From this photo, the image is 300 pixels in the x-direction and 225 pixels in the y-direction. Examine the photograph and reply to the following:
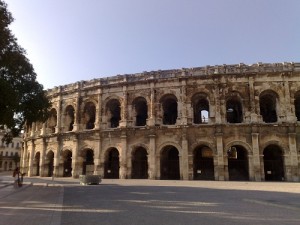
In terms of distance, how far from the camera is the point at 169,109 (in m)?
26.7

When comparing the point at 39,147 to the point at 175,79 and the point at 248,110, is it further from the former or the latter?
the point at 248,110

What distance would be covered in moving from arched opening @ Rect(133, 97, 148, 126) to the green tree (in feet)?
37.6

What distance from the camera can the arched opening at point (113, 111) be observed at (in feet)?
86.9

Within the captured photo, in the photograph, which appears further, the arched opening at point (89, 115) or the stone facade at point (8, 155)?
the stone facade at point (8, 155)

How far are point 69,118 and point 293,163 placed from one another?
20.4m

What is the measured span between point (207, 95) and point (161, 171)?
24.2 ft

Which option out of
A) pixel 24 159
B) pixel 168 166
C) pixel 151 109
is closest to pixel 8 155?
pixel 24 159

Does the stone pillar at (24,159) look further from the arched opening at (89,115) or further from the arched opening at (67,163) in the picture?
the arched opening at (89,115)

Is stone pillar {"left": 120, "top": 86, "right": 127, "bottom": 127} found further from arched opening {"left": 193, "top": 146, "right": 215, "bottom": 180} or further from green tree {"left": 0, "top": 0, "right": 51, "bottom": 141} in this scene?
green tree {"left": 0, "top": 0, "right": 51, "bottom": 141}

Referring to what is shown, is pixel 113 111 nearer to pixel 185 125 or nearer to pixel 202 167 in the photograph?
pixel 185 125

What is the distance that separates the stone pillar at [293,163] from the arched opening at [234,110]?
441cm

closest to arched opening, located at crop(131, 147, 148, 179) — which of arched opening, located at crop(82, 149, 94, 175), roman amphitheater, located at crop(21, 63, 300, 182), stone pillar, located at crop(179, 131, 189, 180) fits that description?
roman amphitheater, located at crop(21, 63, 300, 182)

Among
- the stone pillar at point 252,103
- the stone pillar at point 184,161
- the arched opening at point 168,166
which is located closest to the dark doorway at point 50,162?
the arched opening at point 168,166

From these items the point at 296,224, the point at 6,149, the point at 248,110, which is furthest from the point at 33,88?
the point at 6,149
